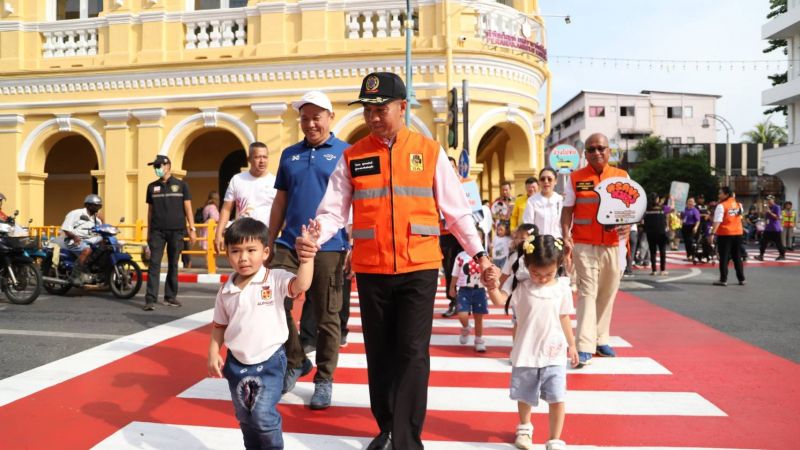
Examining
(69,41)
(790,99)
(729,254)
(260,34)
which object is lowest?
(729,254)

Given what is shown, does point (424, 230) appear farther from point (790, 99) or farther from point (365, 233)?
point (790, 99)

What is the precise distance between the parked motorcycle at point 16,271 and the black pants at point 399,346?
24.3 feet

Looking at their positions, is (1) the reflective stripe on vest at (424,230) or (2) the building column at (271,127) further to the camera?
(2) the building column at (271,127)

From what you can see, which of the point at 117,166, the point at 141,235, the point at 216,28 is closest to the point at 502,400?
the point at 141,235

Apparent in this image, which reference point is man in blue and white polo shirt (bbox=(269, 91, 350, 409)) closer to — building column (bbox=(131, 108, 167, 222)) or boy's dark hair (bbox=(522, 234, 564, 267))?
boy's dark hair (bbox=(522, 234, 564, 267))

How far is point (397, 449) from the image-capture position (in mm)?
3113

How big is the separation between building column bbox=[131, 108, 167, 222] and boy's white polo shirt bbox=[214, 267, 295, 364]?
14.2 metres

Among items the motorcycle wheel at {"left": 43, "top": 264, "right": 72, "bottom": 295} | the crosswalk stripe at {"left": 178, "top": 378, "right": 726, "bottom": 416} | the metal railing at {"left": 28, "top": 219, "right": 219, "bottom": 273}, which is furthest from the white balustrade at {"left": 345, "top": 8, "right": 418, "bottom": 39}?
the crosswalk stripe at {"left": 178, "top": 378, "right": 726, "bottom": 416}

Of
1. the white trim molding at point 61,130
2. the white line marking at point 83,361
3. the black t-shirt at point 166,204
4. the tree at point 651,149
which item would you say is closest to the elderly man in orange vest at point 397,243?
the white line marking at point 83,361

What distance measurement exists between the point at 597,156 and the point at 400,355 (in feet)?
10.9

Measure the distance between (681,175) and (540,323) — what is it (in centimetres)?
4948

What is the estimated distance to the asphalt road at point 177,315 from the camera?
6075 mm

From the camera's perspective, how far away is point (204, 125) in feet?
53.5

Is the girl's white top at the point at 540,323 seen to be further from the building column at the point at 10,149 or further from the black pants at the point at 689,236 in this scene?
the building column at the point at 10,149
